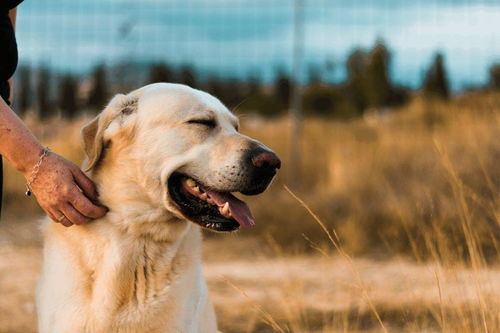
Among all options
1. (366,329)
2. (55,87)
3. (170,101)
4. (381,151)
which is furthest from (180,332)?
(55,87)

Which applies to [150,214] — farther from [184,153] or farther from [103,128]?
[103,128]

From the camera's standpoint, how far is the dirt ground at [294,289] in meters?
3.92

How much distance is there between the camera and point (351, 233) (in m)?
6.41

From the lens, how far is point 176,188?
2393mm

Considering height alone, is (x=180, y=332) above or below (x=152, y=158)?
below

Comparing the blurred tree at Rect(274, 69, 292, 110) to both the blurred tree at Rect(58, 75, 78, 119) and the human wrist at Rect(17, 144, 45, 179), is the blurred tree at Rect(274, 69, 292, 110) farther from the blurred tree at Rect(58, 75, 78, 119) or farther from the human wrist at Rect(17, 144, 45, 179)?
the human wrist at Rect(17, 144, 45, 179)

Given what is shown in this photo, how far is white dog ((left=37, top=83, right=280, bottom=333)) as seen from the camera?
7.53 ft

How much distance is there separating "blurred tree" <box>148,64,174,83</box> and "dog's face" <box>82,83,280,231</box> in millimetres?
8106

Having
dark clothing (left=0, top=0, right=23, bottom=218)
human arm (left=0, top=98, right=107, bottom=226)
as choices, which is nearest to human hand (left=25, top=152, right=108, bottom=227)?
human arm (left=0, top=98, right=107, bottom=226)

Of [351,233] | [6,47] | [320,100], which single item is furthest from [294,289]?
[320,100]

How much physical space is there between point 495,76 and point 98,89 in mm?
7141

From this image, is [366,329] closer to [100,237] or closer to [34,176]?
[100,237]

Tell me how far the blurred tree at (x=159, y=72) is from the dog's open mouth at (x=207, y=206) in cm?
833

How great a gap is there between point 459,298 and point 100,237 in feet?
4.84
